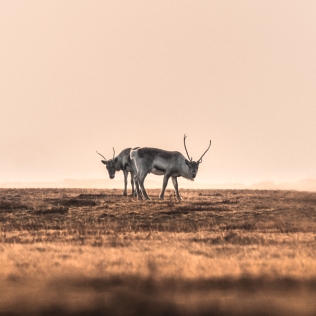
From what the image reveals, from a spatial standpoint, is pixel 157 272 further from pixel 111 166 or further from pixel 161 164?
pixel 111 166

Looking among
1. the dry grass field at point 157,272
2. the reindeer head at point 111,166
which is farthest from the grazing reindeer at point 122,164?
the dry grass field at point 157,272

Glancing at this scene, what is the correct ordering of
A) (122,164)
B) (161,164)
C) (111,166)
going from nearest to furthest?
(161,164) < (122,164) < (111,166)

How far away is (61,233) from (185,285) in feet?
24.6

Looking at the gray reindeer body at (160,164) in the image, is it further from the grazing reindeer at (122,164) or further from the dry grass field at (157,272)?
the dry grass field at (157,272)

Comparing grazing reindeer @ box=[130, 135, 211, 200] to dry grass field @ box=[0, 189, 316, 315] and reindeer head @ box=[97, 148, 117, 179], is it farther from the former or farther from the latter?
dry grass field @ box=[0, 189, 316, 315]

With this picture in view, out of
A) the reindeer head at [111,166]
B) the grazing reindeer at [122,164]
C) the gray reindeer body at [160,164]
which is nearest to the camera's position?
the gray reindeer body at [160,164]

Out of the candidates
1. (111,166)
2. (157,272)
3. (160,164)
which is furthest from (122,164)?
(157,272)

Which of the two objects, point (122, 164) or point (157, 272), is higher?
point (122, 164)

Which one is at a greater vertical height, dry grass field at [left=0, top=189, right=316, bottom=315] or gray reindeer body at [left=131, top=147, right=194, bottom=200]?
gray reindeer body at [left=131, top=147, right=194, bottom=200]

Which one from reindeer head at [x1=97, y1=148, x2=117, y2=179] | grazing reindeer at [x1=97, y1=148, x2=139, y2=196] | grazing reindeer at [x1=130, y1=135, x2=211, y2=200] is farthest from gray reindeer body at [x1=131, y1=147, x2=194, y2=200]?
reindeer head at [x1=97, y1=148, x2=117, y2=179]

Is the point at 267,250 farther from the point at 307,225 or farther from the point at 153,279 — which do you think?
the point at 307,225

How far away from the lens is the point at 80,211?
70.5ft

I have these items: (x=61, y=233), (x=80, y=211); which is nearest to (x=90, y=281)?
(x=61, y=233)

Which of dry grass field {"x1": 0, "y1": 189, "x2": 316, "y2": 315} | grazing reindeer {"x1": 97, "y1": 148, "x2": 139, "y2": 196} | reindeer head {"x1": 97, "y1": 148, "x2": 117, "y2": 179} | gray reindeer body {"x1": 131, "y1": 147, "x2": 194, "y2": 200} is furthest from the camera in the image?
reindeer head {"x1": 97, "y1": 148, "x2": 117, "y2": 179}
